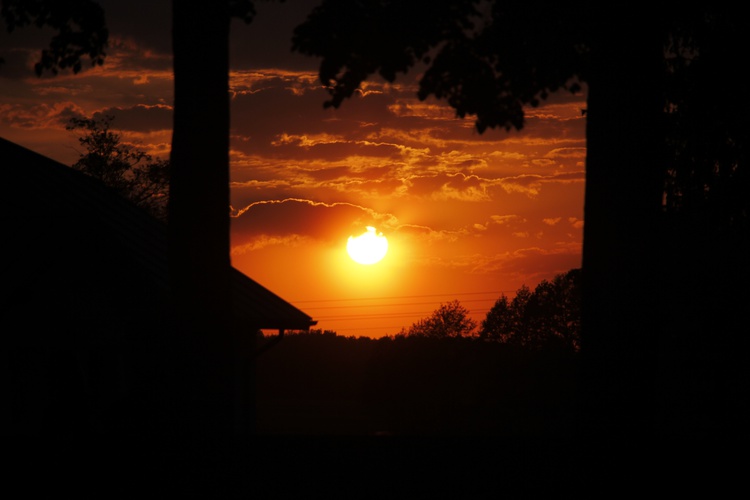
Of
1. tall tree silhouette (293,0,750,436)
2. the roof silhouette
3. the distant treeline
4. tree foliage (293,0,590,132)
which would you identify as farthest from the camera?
the distant treeline

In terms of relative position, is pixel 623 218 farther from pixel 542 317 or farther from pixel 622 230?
pixel 542 317

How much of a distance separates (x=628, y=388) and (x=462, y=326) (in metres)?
139

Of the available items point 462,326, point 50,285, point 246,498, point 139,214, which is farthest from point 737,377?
point 462,326

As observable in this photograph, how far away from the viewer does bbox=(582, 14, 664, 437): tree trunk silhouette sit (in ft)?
27.0

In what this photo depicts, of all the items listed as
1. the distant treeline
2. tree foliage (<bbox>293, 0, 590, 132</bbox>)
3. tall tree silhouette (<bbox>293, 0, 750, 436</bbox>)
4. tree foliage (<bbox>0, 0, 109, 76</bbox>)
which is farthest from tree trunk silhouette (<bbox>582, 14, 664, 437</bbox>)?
the distant treeline

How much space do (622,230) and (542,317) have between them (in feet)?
356

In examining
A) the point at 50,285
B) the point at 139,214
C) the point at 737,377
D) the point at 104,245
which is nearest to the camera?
the point at 50,285

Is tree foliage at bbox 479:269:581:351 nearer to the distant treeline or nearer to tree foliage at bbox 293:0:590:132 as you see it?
the distant treeline

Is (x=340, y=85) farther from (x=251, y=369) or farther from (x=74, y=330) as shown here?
(x=251, y=369)

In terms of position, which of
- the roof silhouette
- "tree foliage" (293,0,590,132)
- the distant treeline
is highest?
"tree foliage" (293,0,590,132)

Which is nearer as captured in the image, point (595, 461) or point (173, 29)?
point (595, 461)

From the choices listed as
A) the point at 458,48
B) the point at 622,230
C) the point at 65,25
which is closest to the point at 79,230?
the point at 65,25

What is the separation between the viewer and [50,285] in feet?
50.7

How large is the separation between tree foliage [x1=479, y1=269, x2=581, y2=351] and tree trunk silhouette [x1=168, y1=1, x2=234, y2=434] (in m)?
90.7
